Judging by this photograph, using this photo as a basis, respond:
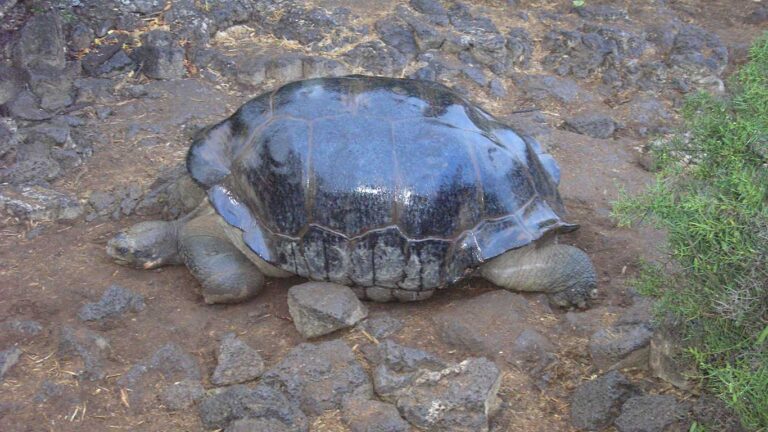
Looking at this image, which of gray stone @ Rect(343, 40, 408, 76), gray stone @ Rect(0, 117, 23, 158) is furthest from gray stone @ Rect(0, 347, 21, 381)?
gray stone @ Rect(343, 40, 408, 76)

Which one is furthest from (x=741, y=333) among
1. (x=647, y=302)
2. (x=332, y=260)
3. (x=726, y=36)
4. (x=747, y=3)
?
(x=747, y=3)

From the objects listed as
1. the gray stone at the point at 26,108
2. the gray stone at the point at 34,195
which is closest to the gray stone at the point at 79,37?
the gray stone at the point at 26,108

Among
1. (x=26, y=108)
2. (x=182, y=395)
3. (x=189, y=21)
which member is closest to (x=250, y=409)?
(x=182, y=395)

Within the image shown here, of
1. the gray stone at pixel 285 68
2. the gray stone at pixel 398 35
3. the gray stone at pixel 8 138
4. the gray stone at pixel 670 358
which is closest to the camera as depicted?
the gray stone at pixel 670 358

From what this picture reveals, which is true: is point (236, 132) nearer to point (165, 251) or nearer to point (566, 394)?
point (165, 251)

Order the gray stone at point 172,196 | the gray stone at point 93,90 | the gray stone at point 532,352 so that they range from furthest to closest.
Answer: the gray stone at point 93,90 < the gray stone at point 172,196 < the gray stone at point 532,352

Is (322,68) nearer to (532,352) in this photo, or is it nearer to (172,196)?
(172,196)

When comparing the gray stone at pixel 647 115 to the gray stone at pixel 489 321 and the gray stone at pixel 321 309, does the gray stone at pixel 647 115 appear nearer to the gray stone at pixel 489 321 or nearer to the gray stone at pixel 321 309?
the gray stone at pixel 489 321
